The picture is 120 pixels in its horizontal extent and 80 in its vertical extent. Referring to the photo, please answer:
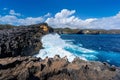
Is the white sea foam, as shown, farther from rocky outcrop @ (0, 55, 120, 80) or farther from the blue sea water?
rocky outcrop @ (0, 55, 120, 80)

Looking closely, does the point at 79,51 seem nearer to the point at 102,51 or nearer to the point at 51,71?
the point at 102,51

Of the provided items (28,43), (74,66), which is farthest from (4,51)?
(74,66)

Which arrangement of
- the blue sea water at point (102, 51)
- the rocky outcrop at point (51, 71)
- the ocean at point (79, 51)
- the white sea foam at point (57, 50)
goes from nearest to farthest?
the rocky outcrop at point (51, 71) → the white sea foam at point (57, 50) → the ocean at point (79, 51) → the blue sea water at point (102, 51)

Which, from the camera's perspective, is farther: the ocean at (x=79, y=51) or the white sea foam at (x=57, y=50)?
the ocean at (x=79, y=51)

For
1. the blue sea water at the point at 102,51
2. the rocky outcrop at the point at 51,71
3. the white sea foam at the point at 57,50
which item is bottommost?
the blue sea water at the point at 102,51

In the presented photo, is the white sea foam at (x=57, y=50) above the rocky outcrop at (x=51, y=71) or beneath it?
beneath

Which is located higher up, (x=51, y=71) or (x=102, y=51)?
(x=51, y=71)

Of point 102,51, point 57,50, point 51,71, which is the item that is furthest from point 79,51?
point 51,71

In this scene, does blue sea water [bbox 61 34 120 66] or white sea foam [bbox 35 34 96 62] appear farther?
blue sea water [bbox 61 34 120 66]

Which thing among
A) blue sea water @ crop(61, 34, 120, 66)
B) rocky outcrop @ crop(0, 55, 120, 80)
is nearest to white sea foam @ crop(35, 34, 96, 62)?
blue sea water @ crop(61, 34, 120, 66)

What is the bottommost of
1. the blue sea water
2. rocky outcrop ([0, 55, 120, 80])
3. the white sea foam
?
the blue sea water

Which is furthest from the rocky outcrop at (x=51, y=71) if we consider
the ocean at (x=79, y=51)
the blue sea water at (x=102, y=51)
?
Result: the blue sea water at (x=102, y=51)

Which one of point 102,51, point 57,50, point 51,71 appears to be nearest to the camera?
point 51,71

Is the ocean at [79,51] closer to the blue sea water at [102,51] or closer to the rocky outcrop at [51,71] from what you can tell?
the blue sea water at [102,51]
